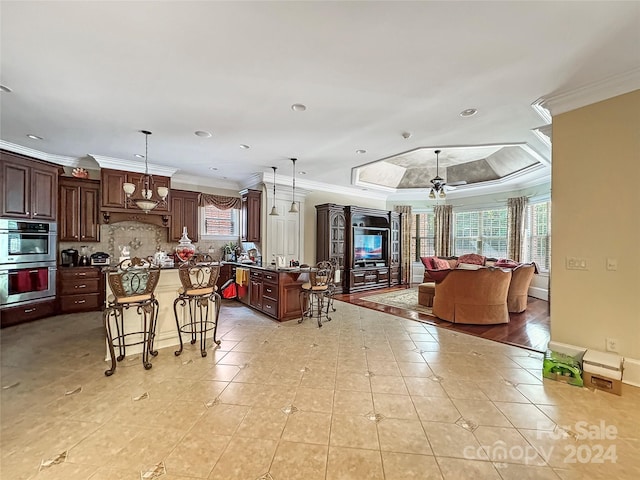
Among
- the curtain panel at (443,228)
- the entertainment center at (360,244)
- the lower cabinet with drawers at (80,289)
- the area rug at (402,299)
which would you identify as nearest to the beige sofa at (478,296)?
the area rug at (402,299)

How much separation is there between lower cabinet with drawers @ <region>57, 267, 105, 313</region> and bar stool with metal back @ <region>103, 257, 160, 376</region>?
250 centimetres

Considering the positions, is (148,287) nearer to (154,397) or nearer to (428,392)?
(154,397)

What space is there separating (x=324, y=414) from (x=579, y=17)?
3.47m

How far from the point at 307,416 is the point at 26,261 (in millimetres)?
5247

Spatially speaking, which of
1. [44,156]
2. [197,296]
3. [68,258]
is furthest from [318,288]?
[44,156]

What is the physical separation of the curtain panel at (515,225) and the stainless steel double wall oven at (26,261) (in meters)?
Result: 9.99

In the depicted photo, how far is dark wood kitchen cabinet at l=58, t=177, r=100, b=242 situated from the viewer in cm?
509

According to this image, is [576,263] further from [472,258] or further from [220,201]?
[220,201]

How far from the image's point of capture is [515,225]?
7168 millimetres

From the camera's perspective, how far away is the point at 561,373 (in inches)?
107

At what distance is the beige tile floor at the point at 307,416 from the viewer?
171 centimetres

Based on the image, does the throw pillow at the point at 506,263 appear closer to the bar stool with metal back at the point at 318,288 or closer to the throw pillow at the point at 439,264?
the throw pillow at the point at 439,264

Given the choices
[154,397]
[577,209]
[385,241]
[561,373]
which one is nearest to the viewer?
[154,397]

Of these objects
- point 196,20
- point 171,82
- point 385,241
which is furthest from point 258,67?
point 385,241
